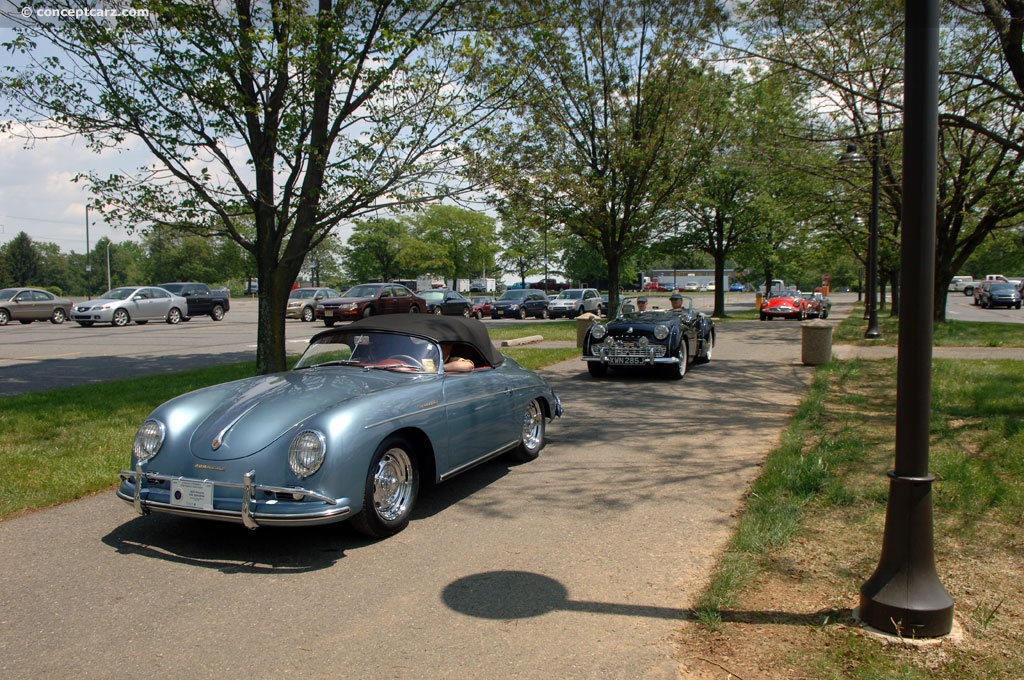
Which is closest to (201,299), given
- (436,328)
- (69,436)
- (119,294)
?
(119,294)

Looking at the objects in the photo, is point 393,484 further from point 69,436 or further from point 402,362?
point 69,436

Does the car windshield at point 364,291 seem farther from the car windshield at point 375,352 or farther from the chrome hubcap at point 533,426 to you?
the car windshield at point 375,352

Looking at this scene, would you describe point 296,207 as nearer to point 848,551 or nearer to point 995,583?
point 848,551

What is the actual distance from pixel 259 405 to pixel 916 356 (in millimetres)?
3898

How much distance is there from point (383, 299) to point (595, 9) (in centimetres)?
1421

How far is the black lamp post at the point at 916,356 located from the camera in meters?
3.48

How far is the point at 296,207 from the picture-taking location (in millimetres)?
11156

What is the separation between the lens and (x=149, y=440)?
4.92 m

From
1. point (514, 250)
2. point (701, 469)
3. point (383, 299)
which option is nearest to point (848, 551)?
point (701, 469)

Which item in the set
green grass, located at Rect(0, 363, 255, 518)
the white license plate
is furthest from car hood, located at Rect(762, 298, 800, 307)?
the white license plate

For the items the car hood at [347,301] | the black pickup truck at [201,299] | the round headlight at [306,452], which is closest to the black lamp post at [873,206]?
the round headlight at [306,452]

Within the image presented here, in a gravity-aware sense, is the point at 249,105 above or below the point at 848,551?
above

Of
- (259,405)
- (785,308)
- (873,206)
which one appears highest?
(873,206)

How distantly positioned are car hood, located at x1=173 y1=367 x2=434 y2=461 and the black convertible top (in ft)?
1.74
